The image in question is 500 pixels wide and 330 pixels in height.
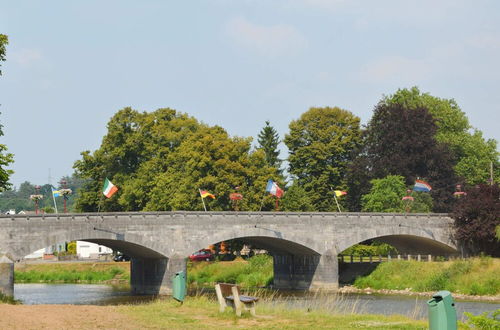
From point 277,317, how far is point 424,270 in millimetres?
39818

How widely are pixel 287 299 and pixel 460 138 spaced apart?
53.0 meters

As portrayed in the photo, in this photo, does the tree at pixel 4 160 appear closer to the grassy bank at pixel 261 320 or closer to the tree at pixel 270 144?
the grassy bank at pixel 261 320

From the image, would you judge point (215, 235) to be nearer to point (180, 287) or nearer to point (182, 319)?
point (180, 287)

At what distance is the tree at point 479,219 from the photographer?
212ft

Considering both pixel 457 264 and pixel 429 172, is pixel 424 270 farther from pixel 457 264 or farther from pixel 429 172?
pixel 429 172

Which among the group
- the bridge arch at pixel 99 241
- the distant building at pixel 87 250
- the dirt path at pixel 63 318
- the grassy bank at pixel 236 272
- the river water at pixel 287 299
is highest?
the distant building at pixel 87 250

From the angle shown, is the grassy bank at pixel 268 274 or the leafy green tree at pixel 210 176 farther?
the leafy green tree at pixel 210 176

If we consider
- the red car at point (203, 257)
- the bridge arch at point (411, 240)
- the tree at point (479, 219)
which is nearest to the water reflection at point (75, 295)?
the red car at point (203, 257)

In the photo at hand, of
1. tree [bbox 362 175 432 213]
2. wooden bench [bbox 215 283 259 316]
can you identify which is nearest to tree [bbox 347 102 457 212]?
tree [bbox 362 175 432 213]

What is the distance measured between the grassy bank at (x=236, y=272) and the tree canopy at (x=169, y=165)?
5345 millimetres

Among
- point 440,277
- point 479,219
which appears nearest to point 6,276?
point 440,277

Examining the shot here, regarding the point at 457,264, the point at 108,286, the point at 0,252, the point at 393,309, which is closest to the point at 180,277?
the point at 393,309

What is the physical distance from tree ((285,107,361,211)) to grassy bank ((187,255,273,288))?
15.8 meters

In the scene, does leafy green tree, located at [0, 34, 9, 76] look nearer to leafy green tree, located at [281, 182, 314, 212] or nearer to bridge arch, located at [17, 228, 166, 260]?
bridge arch, located at [17, 228, 166, 260]
